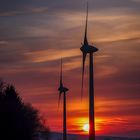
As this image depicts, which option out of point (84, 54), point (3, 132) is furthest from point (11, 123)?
point (84, 54)

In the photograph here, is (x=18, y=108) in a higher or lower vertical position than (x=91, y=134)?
higher

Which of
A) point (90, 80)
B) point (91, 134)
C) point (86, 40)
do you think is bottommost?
point (91, 134)

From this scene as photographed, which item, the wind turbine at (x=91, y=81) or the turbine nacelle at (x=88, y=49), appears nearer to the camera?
the wind turbine at (x=91, y=81)

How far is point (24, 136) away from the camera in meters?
172

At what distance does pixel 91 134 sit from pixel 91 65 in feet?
34.7

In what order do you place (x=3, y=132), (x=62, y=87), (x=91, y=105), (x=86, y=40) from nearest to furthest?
(x=91, y=105)
(x=86, y=40)
(x=3, y=132)
(x=62, y=87)

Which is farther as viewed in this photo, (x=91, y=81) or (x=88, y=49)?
(x=88, y=49)

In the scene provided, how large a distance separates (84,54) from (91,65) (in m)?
7.95

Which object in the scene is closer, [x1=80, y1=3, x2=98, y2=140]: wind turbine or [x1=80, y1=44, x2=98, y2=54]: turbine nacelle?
[x1=80, y1=3, x2=98, y2=140]: wind turbine

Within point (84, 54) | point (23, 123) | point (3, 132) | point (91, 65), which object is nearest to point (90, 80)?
point (91, 65)

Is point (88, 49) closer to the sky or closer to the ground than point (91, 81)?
closer to the sky

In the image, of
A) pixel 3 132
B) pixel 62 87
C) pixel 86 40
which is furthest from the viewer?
pixel 62 87

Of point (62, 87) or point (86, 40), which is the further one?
point (62, 87)

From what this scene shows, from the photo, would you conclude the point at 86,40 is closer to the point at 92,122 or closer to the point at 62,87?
the point at 92,122
